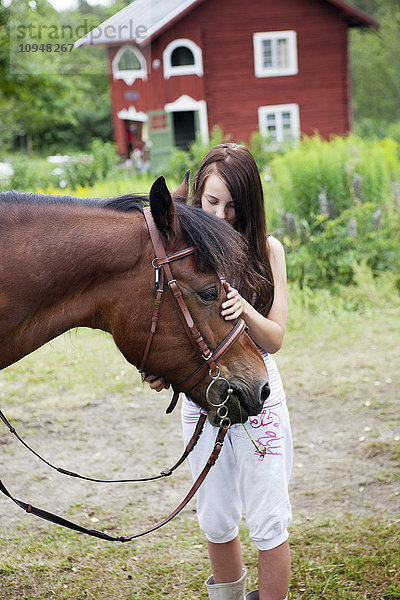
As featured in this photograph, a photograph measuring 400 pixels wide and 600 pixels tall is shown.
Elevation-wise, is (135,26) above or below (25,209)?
above

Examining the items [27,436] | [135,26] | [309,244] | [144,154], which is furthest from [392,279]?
[144,154]

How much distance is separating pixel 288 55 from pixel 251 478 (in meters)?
17.7

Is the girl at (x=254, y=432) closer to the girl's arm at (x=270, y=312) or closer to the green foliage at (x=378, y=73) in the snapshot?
the girl's arm at (x=270, y=312)

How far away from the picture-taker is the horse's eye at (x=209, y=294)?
71.7 inches

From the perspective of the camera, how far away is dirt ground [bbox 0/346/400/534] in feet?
11.7

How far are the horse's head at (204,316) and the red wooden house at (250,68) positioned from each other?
1586 cm

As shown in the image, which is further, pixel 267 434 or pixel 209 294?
pixel 267 434

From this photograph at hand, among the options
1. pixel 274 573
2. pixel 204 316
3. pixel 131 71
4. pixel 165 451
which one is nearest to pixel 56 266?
pixel 204 316

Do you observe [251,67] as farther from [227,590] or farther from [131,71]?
[227,590]

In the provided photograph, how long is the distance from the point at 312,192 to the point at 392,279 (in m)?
1.37

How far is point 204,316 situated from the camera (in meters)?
1.83

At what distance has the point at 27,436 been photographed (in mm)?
4602

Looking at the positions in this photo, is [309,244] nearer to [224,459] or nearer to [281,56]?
[224,459]

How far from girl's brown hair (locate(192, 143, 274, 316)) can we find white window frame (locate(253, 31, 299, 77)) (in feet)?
55.1
